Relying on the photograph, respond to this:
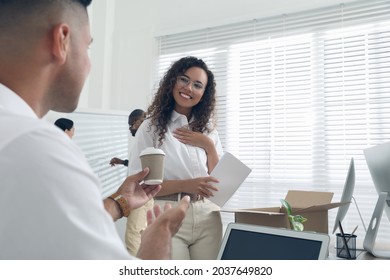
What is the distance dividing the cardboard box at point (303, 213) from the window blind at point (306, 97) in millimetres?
1181

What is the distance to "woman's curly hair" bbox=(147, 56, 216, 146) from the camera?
6.25ft

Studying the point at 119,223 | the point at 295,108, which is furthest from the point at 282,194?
the point at 119,223

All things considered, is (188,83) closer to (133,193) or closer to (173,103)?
(173,103)

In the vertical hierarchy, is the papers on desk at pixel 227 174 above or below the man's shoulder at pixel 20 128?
below

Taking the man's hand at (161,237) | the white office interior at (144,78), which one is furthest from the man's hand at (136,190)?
the white office interior at (144,78)

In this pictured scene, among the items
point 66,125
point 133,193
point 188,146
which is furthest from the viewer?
point 66,125

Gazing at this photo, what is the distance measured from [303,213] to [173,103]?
0.90 metres

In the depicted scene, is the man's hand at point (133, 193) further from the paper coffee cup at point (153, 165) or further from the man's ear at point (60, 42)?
the man's ear at point (60, 42)

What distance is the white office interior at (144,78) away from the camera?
2553 mm

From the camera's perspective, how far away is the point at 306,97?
274 cm

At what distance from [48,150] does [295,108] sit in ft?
8.19

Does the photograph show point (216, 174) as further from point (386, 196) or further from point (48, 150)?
point (48, 150)

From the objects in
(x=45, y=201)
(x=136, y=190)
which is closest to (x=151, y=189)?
(x=136, y=190)

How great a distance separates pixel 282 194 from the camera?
2.76 meters
